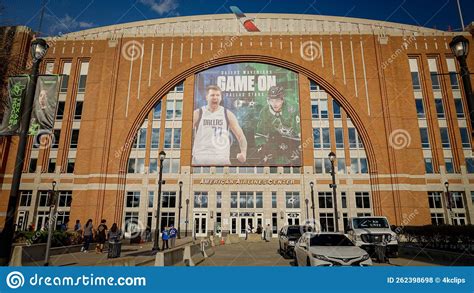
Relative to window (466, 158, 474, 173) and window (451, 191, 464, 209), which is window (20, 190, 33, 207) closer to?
window (451, 191, 464, 209)

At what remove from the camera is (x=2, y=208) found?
35.2m

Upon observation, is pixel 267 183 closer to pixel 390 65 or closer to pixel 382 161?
pixel 382 161

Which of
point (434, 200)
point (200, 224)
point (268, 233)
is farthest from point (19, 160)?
point (434, 200)

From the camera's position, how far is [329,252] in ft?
28.9

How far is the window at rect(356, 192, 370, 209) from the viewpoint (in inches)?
1443

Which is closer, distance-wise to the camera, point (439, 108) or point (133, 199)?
point (133, 199)

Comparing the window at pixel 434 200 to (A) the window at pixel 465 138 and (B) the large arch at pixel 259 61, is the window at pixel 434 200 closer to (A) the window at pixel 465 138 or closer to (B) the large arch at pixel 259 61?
(B) the large arch at pixel 259 61

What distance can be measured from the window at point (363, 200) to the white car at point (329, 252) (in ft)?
93.6

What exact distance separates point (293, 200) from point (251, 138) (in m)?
9.45

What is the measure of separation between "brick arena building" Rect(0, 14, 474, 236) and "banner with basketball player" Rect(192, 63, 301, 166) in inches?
26.1

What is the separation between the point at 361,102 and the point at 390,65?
21.1 ft

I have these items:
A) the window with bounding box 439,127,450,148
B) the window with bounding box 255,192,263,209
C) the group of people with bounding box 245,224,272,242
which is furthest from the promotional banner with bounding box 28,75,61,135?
the window with bounding box 439,127,450,148

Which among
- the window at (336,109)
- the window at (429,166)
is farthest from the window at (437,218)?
the window at (336,109)

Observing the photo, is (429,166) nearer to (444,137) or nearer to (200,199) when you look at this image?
(444,137)
